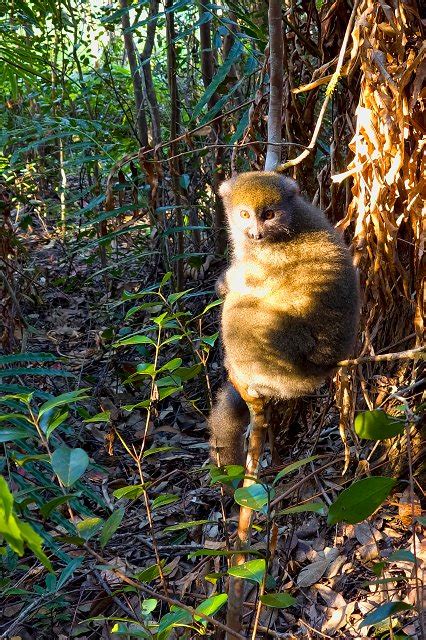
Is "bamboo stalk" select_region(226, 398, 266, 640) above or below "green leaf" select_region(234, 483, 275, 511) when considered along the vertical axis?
below

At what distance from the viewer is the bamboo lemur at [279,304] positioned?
2648 millimetres

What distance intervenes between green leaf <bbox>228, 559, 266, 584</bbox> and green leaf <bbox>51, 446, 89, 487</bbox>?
0.44 meters

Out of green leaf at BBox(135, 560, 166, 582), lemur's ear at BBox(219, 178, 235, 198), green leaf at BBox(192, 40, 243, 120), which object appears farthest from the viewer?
green leaf at BBox(192, 40, 243, 120)

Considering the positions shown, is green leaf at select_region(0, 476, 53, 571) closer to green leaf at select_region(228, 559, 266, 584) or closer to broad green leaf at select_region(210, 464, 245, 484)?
green leaf at select_region(228, 559, 266, 584)

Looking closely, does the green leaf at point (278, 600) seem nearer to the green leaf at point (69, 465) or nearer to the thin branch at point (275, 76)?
the green leaf at point (69, 465)

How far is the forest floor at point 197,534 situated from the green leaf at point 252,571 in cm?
23

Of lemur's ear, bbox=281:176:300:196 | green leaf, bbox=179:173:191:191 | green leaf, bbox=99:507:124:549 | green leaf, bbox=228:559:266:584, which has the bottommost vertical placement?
green leaf, bbox=99:507:124:549

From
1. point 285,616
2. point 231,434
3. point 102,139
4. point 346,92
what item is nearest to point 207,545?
point 285,616

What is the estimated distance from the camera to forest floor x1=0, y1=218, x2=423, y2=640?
9.23 feet

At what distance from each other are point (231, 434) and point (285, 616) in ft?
2.89

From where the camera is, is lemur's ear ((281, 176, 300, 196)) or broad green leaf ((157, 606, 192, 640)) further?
lemur's ear ((281, 176, 300, 196))

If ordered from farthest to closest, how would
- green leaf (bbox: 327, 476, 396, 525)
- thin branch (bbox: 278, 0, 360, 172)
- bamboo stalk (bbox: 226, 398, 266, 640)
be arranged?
thin branch (bbox: 278, 0, 360, 172)
bamboo stalk (bbox: 226, 398, 266, 640)
green leaf (bbox: 327, 476, 396, 525)

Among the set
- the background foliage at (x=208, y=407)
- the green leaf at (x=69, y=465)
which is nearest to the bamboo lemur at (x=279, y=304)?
the background foliage at (x=208, y=407)

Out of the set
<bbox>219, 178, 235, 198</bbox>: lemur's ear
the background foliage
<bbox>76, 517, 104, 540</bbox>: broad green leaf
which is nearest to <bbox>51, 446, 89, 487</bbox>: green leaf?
the background foliage
